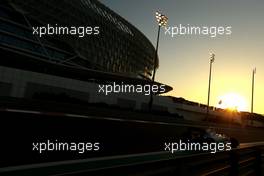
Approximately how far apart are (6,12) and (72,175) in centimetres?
5728

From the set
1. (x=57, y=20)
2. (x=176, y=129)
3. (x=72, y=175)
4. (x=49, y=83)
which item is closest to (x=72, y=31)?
(x=57, y=20)

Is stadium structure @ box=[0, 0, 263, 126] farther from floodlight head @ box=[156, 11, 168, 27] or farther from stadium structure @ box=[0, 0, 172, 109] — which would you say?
floodlight head @ box=[156, 11, 168, 27]

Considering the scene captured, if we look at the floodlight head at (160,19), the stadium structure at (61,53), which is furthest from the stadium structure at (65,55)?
the floodlight head at (160,19)

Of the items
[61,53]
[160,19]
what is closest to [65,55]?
[61,53]

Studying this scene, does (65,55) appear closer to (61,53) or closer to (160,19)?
(61,53)

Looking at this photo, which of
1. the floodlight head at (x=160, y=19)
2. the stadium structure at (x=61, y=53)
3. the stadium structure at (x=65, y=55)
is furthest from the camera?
the floodlight head at (x=160, y=19)

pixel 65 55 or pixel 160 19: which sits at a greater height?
pixel 160 19

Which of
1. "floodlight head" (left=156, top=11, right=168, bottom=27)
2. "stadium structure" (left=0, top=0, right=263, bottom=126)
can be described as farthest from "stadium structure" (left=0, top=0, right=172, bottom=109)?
"floodlight head" (left=156, top=11, right=168, bottom=27)

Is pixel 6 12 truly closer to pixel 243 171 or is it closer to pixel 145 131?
pixel 145 131

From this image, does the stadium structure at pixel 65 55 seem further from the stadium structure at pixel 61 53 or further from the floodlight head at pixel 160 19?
the floodlight head at pixel 160 19

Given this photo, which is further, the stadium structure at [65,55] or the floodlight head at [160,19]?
the floodlight head at [160,19]

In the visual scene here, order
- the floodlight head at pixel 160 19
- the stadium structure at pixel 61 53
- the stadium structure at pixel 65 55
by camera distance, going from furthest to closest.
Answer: the floodlight head at pixel 160 19
the stadium structure at pixel 61 53
the stadium structure at pixel 65 55

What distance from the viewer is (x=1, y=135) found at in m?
9.59

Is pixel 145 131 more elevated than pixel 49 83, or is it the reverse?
pixel 49 83
